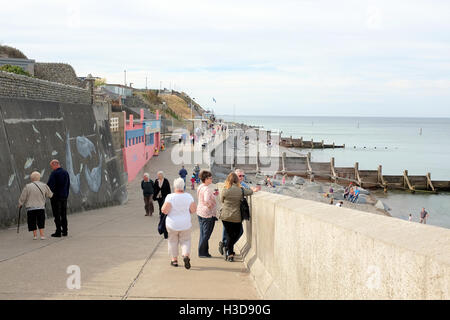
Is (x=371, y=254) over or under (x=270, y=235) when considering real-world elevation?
over

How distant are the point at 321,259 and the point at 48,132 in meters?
11.4

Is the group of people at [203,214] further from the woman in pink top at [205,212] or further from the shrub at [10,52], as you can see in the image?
the shrub at [10,52]

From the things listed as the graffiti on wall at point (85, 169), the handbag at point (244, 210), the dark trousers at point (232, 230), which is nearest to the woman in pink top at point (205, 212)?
the dark trousers at point (232, 230)

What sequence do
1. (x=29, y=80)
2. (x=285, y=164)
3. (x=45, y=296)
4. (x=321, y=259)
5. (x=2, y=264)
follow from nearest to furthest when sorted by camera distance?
(x=321, y=259), (x=45, y=296), (x=2, y=264), (x=29, y=80), (x=285, y=164)

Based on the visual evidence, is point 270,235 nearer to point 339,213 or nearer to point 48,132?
point 339,213

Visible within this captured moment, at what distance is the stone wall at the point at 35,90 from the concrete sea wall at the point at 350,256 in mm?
8699

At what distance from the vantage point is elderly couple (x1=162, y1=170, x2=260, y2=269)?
20.2ft

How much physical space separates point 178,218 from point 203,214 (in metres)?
0.79

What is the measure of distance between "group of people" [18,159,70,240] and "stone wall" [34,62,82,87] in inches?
996

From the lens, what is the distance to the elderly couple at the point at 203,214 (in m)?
6.14

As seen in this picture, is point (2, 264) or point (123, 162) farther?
point (123, 162)

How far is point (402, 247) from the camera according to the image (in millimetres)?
2289

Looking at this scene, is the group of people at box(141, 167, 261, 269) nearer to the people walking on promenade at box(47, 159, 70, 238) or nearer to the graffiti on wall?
the people walking on promenade at box(47, 159, 70, 238)

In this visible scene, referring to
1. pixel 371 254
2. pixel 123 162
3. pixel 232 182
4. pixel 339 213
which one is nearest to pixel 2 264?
pixel 232 182
